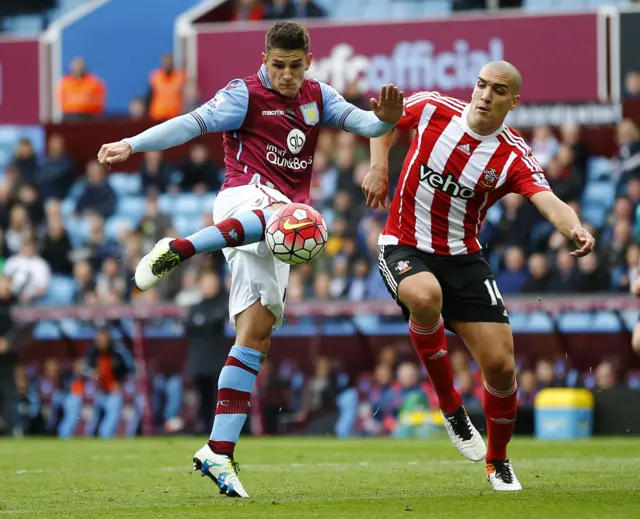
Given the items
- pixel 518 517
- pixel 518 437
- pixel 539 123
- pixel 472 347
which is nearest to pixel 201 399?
pixel 518 437

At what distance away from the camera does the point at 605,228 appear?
1518 centimetres

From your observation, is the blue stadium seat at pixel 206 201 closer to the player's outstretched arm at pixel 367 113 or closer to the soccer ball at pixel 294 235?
the player's outstretched arm at pixel 367 113

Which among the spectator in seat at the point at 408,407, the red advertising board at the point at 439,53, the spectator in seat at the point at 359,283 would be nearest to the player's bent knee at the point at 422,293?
the spectator in seat at the point at 408,407

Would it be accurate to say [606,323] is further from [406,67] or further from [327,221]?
[406,67]

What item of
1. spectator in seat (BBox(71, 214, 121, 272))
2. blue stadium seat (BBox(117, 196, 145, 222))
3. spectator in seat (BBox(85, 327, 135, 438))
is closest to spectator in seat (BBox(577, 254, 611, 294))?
spectator in seat (BBox(85, 327, 135, 438))

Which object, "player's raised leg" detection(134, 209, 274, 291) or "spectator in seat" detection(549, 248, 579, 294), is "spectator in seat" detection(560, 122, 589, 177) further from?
"player's raised leg" detection(134, 209, 274, 291)

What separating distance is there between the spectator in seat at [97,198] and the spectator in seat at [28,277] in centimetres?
176

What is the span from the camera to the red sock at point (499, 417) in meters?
7.48

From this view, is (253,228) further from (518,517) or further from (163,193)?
(163,193)

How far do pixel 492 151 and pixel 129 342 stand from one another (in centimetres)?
898

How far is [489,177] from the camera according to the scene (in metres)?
7.48

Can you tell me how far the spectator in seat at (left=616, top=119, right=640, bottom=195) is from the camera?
51.0 ft

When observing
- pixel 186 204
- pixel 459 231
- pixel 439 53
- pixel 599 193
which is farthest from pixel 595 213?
pixel 459 231

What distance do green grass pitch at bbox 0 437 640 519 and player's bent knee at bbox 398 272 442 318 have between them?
975mm
